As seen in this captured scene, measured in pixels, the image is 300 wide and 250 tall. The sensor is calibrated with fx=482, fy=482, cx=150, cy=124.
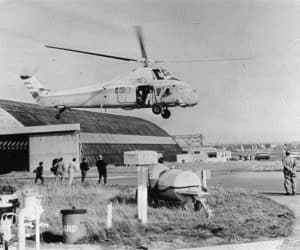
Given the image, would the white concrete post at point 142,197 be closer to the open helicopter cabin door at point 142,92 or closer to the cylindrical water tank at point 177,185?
the cylindrical water tank at point 177,185

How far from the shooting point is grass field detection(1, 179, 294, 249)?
10.6 m

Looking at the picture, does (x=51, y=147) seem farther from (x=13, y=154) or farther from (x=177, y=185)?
(x=177, y=185)

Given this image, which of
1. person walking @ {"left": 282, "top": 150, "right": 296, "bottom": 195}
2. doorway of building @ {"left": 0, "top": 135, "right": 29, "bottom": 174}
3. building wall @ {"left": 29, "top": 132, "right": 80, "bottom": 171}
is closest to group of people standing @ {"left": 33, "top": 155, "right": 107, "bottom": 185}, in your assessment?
person walking @ {"left": 282, "top": 150, "right": 296, "bottom": 195}

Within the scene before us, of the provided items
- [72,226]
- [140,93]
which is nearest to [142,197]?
[72,226]

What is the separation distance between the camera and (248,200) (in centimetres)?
1620

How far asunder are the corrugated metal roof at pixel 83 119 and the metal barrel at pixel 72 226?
36.0 metres

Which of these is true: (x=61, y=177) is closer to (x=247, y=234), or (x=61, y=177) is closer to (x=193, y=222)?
(x=193, y=222)

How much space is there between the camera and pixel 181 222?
497 inches

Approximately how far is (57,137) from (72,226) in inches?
1302

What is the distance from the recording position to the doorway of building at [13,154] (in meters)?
45.5

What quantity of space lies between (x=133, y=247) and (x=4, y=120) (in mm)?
38052

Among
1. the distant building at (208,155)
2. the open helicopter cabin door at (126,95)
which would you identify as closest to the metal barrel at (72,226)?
the open helicopter cabin door at (126,95)

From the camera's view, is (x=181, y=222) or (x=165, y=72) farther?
(x=165, y=72)

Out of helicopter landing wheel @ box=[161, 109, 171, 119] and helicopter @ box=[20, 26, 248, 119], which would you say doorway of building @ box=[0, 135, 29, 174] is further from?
helicopter landing wheel @ box=[161, 109, 171, 119]
